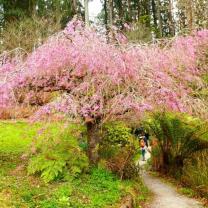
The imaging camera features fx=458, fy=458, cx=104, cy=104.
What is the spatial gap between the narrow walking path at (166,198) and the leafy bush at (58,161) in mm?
2031

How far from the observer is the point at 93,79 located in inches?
417

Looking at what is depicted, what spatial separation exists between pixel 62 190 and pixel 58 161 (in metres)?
1.25

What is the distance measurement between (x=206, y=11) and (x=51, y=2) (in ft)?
63.8

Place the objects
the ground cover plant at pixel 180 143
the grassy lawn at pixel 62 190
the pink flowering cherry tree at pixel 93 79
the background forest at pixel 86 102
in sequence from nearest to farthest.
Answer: the grassy lawn at pixel 62 190, the background forest at pixel 86 102, the pink flowering cherry tree at pixel 93 79, the ground cover plant at pixel 180 143

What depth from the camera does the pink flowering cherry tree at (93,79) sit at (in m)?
10.4

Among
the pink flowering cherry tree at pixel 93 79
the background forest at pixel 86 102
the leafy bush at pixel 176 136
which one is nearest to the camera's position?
the background forest at pixel 86 102

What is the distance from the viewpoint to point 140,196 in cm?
1150

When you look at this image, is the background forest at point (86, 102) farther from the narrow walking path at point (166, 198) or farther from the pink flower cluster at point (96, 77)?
the narrow walking path at point (166, 198)

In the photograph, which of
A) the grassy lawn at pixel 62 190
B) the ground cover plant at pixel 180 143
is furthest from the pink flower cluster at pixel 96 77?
the ground cover plant at pixel 180 143

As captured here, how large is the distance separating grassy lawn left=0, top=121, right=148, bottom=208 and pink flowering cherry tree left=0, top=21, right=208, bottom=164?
0.94m

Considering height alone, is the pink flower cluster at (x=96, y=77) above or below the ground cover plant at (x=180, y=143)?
above

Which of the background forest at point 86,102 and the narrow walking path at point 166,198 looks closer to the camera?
the background forest at point 86,102

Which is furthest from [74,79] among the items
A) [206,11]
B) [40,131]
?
[206,11]

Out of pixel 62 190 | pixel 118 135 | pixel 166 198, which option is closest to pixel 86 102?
pixel 62 190
